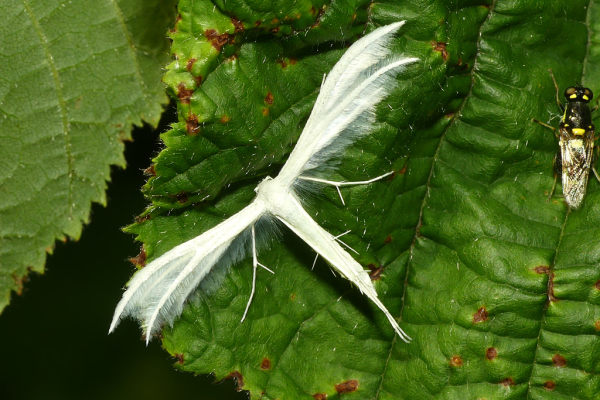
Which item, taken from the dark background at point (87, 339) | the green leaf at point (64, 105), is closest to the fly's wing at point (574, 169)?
the green leaf at point (64, 105)

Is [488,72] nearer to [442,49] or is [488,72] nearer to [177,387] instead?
[442,49]

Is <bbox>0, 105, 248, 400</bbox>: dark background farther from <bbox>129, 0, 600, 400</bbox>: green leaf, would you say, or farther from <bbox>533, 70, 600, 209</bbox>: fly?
<bbox>533, 70, 600, 209</bbox>: fly

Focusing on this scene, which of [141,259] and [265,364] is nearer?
[141,259]

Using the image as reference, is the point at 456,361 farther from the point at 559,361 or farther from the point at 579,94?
the point at 579,94

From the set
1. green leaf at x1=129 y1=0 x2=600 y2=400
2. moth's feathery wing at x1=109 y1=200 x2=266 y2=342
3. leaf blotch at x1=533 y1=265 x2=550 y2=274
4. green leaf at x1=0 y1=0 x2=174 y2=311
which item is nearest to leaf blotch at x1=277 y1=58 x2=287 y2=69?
green leaf at x1=129 y1=0 x2=600 y2=400

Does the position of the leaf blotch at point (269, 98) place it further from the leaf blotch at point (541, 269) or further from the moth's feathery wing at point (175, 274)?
the leaf blotch at point (541, 269)

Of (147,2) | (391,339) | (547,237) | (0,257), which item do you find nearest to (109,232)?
(0,257)

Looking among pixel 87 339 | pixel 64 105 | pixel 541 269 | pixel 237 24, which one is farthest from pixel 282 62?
pixel 87 339
